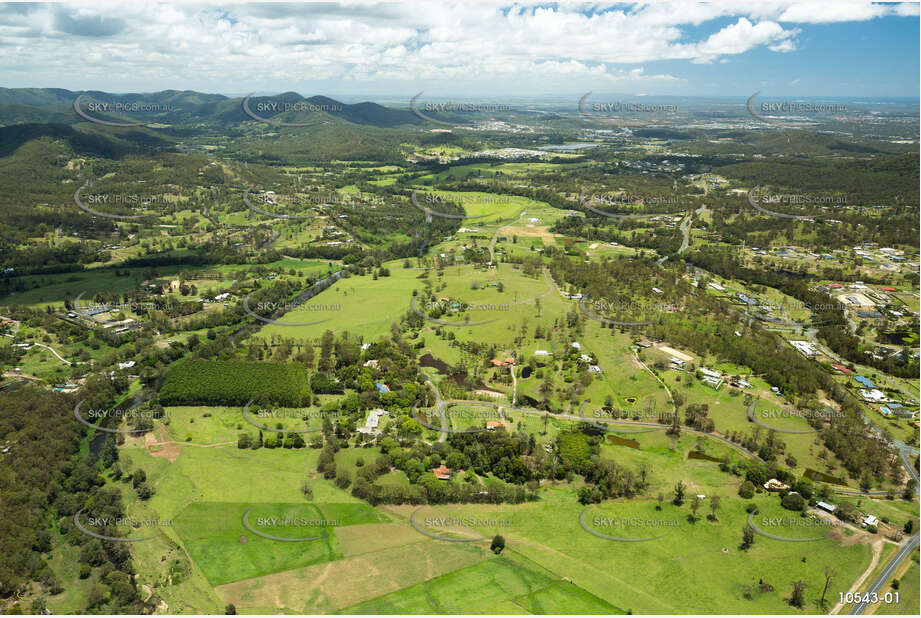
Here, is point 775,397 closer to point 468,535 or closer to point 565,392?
point 565,392

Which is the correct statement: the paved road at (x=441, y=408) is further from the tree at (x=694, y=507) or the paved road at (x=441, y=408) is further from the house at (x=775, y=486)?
the house at (x=775, y=486)

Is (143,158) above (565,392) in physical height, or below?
above

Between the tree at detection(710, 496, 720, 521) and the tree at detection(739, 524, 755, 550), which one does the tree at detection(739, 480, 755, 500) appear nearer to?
the tree at detection(710, 496, 720, 521)

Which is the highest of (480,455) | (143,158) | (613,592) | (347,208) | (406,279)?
(143,158)

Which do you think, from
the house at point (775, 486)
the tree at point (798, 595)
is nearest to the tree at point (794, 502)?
the house at point (775, 486)

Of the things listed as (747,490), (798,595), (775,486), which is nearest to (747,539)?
(798,595)

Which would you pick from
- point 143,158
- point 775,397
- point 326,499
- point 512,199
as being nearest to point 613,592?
point 326,499

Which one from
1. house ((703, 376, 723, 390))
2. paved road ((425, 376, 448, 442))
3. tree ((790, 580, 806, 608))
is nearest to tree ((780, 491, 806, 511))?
tree ((790, 580, 806, 608))
